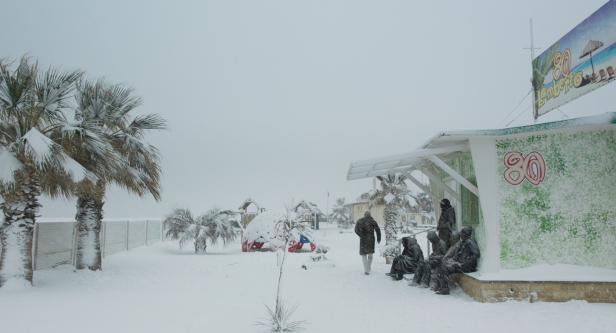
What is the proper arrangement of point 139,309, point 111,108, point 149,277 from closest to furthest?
1. point 139,309
2. point 149,277
3. point 111,108

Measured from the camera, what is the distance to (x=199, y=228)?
19.7 meters

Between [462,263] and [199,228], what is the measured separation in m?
13.3

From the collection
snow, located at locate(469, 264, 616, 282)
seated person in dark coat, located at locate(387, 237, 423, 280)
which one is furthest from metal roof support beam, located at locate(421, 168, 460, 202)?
snow, located at locate(469, 264, 616, 282)

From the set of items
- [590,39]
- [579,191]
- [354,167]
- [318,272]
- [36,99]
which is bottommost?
[318,272]

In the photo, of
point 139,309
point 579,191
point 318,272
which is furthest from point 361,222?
point 139,309

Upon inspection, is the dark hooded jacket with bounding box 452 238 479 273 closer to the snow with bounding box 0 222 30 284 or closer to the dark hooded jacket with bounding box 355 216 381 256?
the dark hooded jacket with bounding box 355 216 381 256

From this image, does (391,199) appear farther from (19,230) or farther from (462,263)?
(19,230)

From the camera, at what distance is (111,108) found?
1184 centimetres

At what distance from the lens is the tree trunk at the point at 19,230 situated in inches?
353

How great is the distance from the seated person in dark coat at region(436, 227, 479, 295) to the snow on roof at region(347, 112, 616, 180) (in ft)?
5.68

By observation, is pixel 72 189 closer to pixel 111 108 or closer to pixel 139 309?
pixel 111 108

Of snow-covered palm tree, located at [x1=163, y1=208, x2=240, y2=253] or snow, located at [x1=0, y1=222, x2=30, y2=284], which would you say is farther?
snow-covered palm tree, located at [x1=163, y1=208, x2=240, y2=253]

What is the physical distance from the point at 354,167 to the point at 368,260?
8.43ft

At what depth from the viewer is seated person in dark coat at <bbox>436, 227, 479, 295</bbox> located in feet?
28.5
